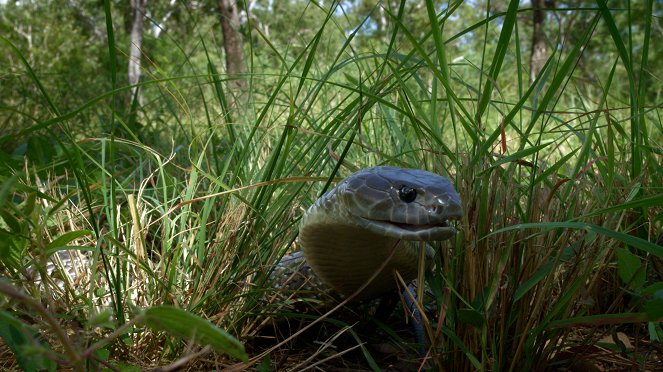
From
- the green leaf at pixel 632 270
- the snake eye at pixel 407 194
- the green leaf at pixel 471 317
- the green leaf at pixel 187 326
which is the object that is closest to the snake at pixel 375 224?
the snake eye at pixel 407 194

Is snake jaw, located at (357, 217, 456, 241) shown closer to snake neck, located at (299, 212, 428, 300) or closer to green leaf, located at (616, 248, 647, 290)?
snake neck, located at (299, 212, 428, 300)

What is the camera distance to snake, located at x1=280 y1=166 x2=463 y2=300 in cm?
123

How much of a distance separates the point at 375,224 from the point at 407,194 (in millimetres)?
89

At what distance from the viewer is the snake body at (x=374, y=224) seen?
1233 mm

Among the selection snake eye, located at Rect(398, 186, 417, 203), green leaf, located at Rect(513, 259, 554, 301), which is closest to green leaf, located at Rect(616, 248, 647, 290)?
green leaf, located at Rect(513, 259, 554, 301)

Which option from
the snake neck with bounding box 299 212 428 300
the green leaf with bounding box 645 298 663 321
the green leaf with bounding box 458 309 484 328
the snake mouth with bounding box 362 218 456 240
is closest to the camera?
the green leaf with bounding box 645 298 663 321

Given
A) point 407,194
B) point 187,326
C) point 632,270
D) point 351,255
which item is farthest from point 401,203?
point 187,326

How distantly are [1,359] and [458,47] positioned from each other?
5.11 meters

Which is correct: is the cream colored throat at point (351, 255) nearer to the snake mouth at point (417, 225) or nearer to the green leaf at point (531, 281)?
the snake mouth at point (417, 225)

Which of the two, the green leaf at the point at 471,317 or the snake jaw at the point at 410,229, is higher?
Result: the snake jaw at the point at 410,229

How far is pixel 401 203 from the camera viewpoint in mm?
1301

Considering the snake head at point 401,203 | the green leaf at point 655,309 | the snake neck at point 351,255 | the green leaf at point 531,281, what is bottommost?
the snake neck at point 351,255

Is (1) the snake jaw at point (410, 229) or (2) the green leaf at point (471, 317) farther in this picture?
(1) the snake jaw at point (410, 229)

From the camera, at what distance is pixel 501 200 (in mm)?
1325
